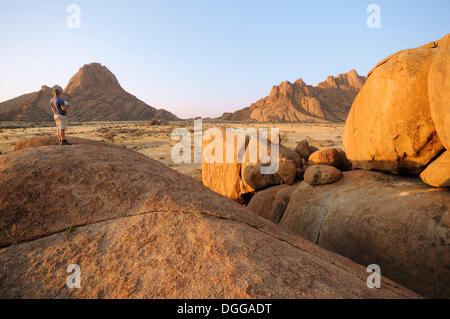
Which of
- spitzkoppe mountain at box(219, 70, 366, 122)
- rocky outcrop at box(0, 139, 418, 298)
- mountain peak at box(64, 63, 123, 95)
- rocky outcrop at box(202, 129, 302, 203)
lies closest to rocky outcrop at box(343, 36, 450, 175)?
rocky outcrop at box(202, 129, 302, 203)

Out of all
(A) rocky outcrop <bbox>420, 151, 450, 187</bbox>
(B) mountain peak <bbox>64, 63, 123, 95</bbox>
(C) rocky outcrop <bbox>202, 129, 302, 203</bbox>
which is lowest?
(C) rocky outcrop <bbox>202, 129, 302, 203</bbox>

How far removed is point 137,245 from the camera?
2152mm

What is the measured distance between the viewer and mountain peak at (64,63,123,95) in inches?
3659

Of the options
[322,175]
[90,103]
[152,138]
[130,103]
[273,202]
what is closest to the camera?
[322,175]

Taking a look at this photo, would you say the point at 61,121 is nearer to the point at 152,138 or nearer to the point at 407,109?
the point at 407,109

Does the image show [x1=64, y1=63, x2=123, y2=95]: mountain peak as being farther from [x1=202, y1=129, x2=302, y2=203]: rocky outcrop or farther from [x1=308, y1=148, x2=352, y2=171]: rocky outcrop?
[x1=308, y1=148, x2=352, y2=171]: rocky outcrop

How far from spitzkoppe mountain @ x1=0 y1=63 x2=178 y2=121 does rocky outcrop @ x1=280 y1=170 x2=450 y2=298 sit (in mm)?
94919

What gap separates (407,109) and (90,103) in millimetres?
104238

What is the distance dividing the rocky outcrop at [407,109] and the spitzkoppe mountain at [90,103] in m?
95.4

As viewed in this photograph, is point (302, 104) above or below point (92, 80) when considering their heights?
below

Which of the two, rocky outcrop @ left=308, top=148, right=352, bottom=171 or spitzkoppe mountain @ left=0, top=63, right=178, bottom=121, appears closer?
rocky outcrop @ left=308, top=148, right=352, bottom=171

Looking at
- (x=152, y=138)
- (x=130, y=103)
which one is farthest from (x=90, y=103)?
(x=152, y=138)

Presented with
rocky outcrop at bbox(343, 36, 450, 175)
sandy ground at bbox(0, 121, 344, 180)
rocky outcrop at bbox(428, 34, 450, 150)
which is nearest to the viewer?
rocky outcrop at bbox(428, 34, 450, 150)
